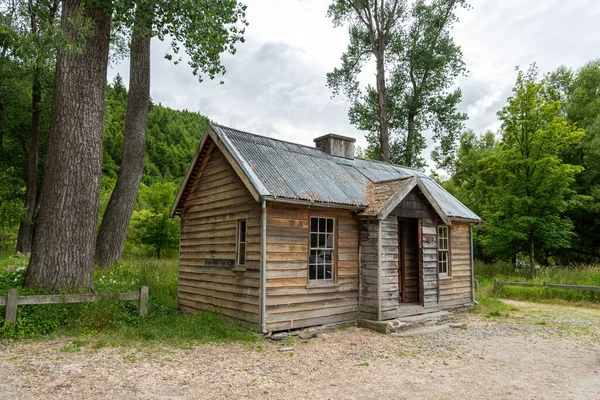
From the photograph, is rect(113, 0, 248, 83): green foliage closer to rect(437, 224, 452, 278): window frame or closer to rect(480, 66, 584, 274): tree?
rect(437, 224, 452, 278): window frame

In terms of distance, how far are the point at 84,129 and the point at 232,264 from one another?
189 inches

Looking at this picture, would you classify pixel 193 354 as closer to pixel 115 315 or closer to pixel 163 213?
pixel 115 315

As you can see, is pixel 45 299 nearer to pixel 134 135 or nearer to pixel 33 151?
pixel 134 135

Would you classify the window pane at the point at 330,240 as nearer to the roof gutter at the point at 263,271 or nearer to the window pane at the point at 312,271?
the window pane at the point at 312,271

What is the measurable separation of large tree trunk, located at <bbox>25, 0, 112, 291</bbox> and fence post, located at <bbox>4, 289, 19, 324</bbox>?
1.05 meters

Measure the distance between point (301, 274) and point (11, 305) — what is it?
19.7 ft

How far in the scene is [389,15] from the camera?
24.2 meters

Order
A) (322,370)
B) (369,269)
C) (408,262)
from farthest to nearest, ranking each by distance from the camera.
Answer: (408,262) → (369,269) → (322,370)

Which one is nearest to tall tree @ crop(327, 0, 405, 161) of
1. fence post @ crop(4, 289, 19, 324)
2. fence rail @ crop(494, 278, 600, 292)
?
fence rail @ crop(494, 278, 600, 292)

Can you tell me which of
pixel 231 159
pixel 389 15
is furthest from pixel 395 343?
pixel 389 15

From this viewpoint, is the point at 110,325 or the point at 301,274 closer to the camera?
the point at 110,325

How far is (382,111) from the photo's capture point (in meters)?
23.8

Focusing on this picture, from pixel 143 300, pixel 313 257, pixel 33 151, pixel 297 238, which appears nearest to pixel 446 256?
pixel 313 257

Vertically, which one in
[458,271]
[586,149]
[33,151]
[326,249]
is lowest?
[458,271]
